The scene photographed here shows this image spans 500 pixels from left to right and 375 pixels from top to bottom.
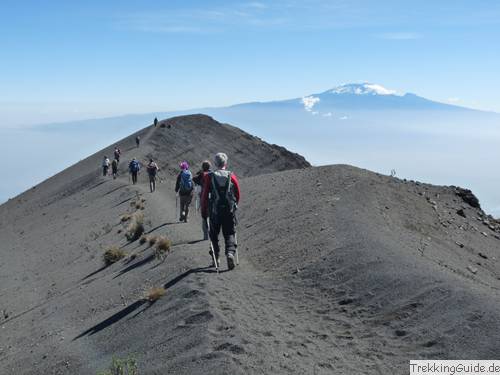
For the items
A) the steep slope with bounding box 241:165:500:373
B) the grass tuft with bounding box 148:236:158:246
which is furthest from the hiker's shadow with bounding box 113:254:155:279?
the steep slope with bounding box 241:165:500:373

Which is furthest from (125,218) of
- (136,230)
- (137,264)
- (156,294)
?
(156,294)

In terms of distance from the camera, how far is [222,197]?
1066 centimetres

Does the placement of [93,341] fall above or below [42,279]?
above

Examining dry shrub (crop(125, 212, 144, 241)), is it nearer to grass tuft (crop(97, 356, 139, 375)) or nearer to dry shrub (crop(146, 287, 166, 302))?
dry shrub (crop(146, 287, 166, 302))

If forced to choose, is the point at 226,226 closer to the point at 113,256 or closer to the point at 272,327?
the point at 272,327

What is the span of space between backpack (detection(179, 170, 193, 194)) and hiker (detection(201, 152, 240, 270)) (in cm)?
624

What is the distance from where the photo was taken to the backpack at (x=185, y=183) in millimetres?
17172

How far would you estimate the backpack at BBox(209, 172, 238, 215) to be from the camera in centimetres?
1062

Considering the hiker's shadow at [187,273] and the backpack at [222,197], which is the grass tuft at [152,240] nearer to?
the hiker's shadow at [187,273]

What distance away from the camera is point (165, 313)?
9.02 m

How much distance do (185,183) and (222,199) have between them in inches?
266

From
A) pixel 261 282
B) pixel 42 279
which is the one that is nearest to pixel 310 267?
pixel 261 282

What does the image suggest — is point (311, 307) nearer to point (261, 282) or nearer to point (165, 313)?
point (261, 282)

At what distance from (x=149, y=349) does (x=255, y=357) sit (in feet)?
6.19
